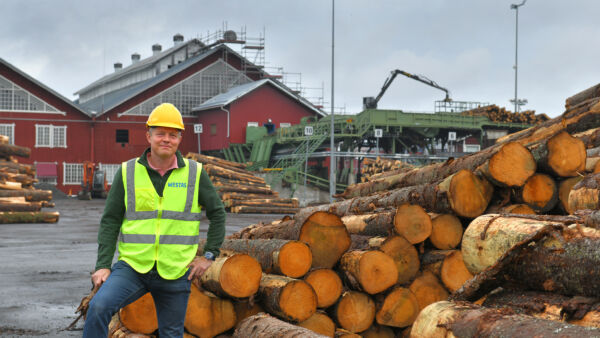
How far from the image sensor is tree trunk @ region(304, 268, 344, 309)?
20.9 ft

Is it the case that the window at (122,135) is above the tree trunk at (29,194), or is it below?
above

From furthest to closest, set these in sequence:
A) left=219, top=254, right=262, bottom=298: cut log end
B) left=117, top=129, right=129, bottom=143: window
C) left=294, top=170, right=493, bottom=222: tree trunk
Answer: left=117, top=129, right=129, bottom=143: window
left=294, top=170, right=493, bottom=222: tree trunk
left=219, top=254, right=262, bottom=298: cut log end

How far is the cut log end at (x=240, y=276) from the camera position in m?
5.89

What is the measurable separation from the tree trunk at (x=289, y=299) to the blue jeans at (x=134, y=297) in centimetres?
149

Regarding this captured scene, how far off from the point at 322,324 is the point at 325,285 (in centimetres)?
36

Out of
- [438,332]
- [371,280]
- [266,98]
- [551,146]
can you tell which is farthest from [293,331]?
[266,98]

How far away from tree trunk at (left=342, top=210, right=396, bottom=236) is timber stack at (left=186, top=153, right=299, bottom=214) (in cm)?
2032

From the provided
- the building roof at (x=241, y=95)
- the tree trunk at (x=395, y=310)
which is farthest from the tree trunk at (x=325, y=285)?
the building roof at (x=241, y=95)

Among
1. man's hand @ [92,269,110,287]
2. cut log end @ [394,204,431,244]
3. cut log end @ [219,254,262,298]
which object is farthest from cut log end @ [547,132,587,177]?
man's hand @ [92,269,110,287]

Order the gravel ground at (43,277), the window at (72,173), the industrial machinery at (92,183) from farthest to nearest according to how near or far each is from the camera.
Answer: the window at (72,173), the industrial machinery at (92,183), the gravel ground at (43,277)

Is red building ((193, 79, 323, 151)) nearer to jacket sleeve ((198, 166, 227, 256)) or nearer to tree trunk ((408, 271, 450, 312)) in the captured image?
tree trunk ((408, 271, 450, 312))

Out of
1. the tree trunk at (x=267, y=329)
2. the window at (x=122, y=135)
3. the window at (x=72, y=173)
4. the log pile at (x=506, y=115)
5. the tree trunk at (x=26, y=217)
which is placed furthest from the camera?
the window at (x=122, y=135)

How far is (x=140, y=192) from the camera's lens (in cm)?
442

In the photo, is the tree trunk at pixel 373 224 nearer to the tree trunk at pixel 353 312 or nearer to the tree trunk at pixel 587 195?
the tree trunk at pixel 353 312
